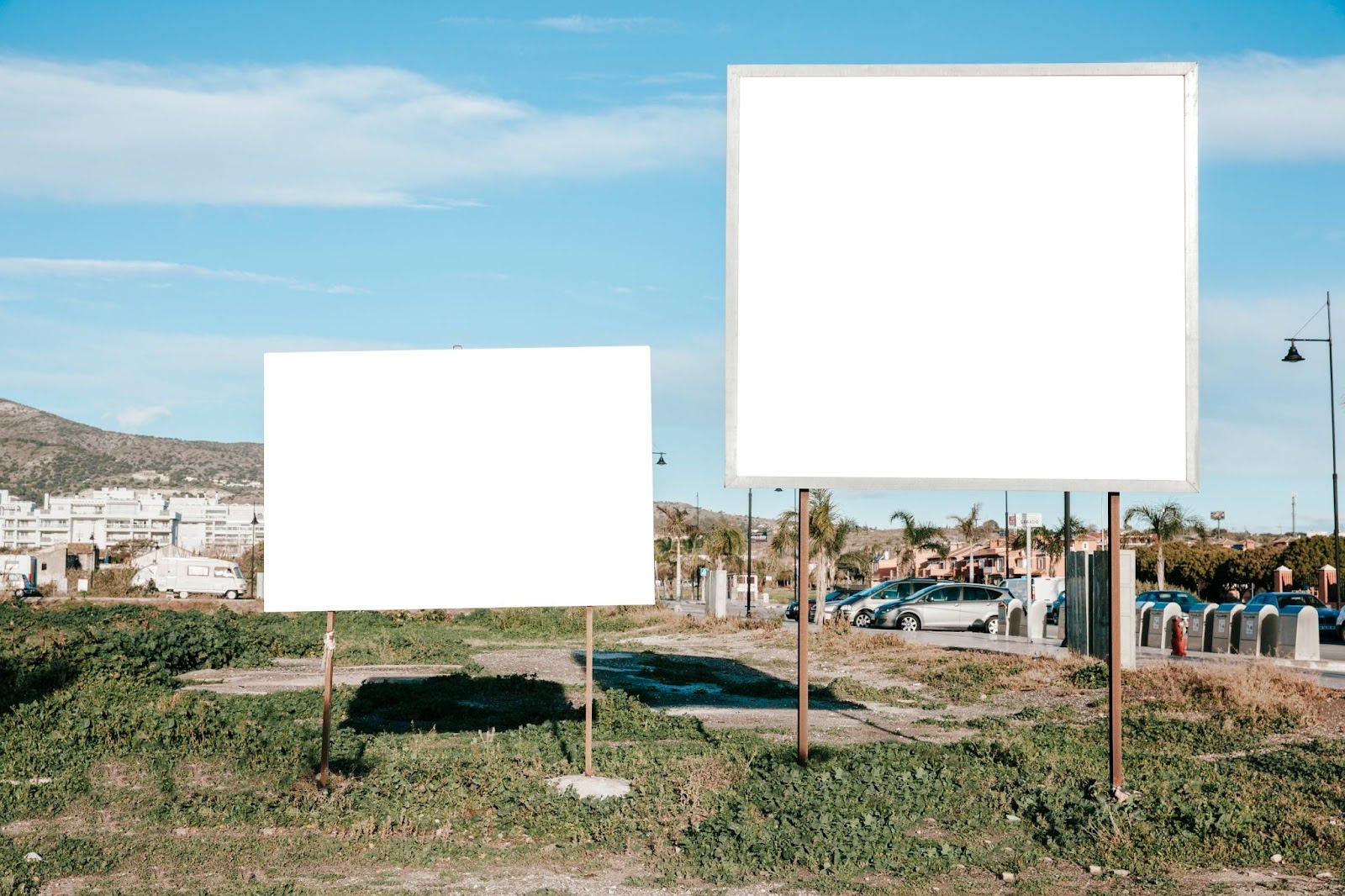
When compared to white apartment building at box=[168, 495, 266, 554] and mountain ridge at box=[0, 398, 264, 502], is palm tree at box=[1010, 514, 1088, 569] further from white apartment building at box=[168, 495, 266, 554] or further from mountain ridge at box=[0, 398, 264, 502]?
mountain ridge at box=[0, 398, 264, 502]

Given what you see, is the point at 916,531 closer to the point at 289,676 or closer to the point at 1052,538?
the point at 1052,538

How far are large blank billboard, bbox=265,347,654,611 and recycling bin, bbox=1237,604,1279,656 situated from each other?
19205 mm

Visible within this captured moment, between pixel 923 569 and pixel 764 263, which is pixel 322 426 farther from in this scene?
pixel 923 569

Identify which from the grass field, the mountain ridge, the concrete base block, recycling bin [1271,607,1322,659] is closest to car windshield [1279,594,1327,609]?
recycling bin [1271,607,1322,659]

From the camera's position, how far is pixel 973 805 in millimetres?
9578

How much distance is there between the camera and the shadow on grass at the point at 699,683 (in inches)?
697

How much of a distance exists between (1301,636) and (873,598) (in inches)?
728

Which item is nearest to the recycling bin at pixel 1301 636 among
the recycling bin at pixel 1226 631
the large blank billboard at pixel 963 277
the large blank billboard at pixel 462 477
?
the recycling bin at pixel 1226 631

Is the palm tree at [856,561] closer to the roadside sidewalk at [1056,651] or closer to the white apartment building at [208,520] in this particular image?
the roadside sidewalk at [1056,651]

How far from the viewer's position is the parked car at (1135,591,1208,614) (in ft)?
124

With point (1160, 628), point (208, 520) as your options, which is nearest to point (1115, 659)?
point (1160, 628)

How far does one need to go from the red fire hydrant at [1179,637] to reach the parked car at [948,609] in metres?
11.5

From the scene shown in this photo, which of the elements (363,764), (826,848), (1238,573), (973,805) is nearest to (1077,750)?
(973,805)

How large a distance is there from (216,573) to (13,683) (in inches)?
2055
